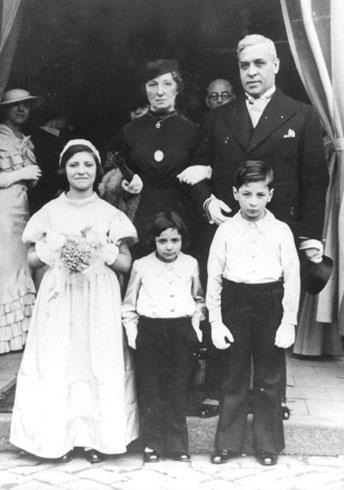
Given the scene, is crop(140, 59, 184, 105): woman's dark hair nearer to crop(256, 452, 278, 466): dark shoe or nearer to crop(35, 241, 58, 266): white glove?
crop(35, 241, 58, 266): white glove

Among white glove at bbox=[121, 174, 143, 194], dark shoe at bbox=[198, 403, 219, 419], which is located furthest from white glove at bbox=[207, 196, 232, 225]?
dark shoe at bbox=[198, 403, 219, 419]

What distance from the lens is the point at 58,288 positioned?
4289 mm

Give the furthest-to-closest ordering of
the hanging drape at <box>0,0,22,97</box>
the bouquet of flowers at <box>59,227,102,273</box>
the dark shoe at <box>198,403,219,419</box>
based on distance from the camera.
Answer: the hanging drape at <box>0,0,22,97</box> → the dark shoe at <box>198,403,219,419</box> → the bouquet of flowers at <box>59,227,102,273</box>

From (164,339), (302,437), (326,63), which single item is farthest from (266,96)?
(302,437)

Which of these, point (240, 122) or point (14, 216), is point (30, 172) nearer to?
point (14, 216)

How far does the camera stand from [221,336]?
419 centimetres

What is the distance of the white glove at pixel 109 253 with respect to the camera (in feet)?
14.2

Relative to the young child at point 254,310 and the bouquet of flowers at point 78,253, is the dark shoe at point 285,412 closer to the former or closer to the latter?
the young child at point 254,310

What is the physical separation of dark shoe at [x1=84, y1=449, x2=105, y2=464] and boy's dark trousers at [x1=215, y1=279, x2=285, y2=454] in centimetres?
64

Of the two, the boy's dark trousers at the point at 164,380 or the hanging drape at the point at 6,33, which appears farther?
the hanging drape at the point at 6,33

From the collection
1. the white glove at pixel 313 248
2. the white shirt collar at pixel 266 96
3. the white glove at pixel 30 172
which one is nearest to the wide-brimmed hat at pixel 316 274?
the white glove at pixel 313 248

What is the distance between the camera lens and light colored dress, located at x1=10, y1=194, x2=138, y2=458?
4.26 m

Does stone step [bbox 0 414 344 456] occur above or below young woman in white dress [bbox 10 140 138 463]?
below

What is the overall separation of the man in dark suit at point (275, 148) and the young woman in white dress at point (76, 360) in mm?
730
